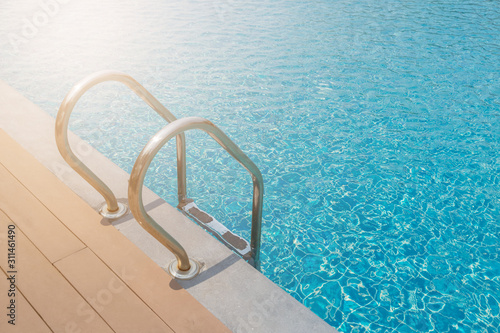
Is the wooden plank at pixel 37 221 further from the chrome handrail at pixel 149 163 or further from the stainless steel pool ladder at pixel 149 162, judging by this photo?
the chrome handrail at pixel 149 163

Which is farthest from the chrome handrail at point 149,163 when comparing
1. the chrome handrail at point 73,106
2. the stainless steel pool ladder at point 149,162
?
the chrome handrail at point 73,106

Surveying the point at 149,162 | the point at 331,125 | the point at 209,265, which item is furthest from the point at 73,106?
the point at 331,125

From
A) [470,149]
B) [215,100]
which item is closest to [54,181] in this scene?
[215,100]

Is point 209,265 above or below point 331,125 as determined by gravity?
above

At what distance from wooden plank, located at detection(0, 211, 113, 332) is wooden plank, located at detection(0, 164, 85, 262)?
0.08 metres

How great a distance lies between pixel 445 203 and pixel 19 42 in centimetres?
832

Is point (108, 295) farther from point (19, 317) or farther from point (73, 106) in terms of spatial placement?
Answer: point (73, 106)

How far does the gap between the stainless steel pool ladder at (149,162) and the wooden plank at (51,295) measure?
0.49m

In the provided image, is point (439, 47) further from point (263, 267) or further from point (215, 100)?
point (263, 267)

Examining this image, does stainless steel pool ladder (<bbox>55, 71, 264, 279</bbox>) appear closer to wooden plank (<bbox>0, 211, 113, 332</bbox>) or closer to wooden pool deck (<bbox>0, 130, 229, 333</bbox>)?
wooden pool deck (<bbox>0, 130, 229, 333</bbox>)

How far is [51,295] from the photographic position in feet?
7.09

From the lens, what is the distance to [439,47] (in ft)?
26.0

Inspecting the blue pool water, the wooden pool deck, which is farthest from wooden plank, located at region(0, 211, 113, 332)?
the blue pool water

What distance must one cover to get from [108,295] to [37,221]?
894 mm
